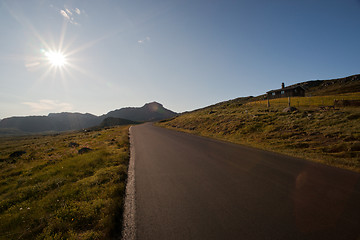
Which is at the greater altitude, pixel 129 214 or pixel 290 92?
pixel 290 92

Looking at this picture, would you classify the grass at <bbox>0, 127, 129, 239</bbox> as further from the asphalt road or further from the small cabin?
the small cabin

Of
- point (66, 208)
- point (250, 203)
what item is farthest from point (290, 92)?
point (66, 208)

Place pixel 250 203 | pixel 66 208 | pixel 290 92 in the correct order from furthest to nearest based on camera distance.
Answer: pixel 290 92, pixel 66 208, pixel 250 203

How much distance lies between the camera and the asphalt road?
3439 millimetres

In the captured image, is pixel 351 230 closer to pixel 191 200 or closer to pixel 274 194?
pixel 274 194

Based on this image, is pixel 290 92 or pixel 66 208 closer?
pixel 66 208

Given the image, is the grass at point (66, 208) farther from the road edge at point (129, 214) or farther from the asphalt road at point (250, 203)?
the asphalt road at point (250, 203)

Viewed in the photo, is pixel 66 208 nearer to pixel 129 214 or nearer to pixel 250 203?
pixel 129 214

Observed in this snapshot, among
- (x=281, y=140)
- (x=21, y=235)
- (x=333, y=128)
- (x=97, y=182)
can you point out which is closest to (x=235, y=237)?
(x=21, y=235)

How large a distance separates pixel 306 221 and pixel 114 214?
5.11 m

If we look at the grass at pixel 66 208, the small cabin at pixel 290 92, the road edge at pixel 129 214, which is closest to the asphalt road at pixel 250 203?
the road edge at pixel 129 214

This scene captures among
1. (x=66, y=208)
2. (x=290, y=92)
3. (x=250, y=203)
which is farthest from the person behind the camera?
(x=290, y=92)

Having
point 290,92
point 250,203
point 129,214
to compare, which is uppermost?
point 290,92

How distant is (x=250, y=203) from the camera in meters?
4.52
